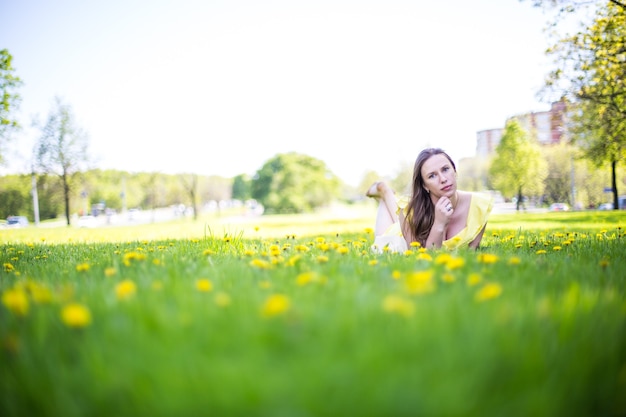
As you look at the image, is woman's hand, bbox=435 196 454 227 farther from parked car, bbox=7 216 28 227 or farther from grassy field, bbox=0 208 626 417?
parked car, bbox=7 216 28 227

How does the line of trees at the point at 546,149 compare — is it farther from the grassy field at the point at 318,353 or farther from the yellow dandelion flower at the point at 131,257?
the grassy field at the point at 318,353

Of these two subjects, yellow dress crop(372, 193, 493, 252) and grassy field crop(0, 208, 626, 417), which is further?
yellow dress crop(372, 193, 493, 252)

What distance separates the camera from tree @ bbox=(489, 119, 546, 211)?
31188 mm

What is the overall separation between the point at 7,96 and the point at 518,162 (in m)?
34.4

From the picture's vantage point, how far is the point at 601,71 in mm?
12195

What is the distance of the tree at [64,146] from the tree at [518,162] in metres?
34.8

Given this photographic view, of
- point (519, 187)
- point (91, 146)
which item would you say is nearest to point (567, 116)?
point (519, 187)

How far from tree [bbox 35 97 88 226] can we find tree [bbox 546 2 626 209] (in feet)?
91.8

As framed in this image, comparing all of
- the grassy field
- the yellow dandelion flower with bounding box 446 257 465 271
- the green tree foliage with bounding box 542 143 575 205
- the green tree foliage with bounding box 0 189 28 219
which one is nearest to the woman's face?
the yellow dandelion flower with bounding box 446 257 465 271

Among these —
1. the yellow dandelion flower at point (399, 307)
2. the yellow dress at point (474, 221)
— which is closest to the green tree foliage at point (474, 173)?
the yellow dress at point (474, 221)

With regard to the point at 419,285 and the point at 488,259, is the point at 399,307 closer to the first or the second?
the point at 419,285

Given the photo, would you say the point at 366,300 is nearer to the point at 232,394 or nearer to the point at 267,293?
the point at 267,293

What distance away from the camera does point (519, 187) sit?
31.3m

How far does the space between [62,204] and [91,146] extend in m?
5.66
